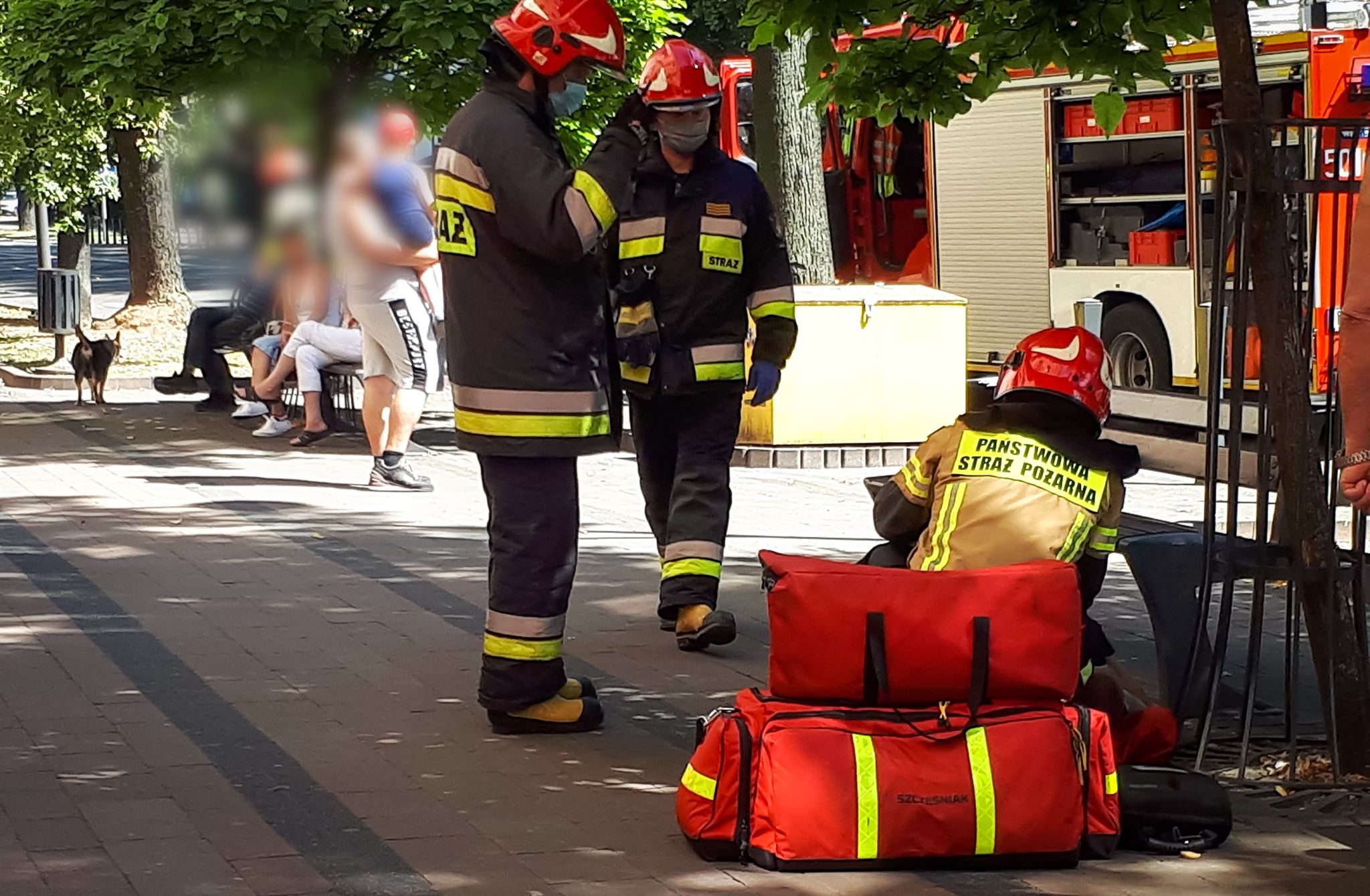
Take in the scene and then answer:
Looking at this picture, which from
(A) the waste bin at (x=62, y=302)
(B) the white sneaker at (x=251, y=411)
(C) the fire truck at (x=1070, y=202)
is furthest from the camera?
(A) the waste bin at (x=62, y=302)

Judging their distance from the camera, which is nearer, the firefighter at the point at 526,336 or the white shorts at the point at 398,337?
the firefighter at the point at 526,336

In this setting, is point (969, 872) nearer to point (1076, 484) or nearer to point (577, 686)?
point (1076, 484)

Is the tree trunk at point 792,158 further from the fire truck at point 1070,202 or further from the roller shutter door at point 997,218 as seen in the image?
the roller shutter door at point 997,218

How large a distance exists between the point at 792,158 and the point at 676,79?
800 centimetres

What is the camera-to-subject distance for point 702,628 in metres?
7.10

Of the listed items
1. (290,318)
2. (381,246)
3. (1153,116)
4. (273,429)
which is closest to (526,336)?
(381,246)

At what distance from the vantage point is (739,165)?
292 inches

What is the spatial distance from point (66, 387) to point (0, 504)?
7.66m

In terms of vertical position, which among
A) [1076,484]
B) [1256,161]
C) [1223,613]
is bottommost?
[1223,613]

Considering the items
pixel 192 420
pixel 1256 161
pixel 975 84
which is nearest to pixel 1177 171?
pixel 192 420

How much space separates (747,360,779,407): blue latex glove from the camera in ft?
24.1

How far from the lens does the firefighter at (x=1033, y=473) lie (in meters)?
5.08

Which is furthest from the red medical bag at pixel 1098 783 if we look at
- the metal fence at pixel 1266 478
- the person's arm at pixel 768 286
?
the person's arm at pixel 768 286

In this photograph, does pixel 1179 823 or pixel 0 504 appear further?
pixel 0 504
